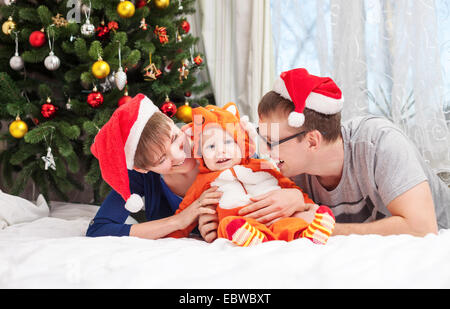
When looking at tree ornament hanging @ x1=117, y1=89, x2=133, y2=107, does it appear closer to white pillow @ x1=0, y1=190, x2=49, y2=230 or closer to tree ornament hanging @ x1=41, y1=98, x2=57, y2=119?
tree ornament hanging @ x1=41, y1=98, x2=57, y2=119

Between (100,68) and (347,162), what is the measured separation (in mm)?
1261

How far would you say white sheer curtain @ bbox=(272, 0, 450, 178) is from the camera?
2.06 m

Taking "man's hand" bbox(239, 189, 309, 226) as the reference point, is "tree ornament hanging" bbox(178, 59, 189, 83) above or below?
above

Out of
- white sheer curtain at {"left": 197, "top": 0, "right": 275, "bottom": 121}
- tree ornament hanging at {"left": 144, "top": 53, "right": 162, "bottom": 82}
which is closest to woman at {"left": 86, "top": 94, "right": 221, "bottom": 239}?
tree ornament hanging at {"left": 144, "top": 53, "right": 162, "bottom": 82}

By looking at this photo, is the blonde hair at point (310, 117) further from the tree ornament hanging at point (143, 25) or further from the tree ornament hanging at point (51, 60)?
the tree ornament hanging at point (51, 60)

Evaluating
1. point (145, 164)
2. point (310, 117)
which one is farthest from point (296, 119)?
point (145, 164)

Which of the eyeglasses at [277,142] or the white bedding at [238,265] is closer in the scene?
the white bedding at [238,265]

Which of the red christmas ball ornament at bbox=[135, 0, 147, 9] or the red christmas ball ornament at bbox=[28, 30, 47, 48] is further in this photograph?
the red christmas ball ornament at bbox=[135, 0, 147, 9]

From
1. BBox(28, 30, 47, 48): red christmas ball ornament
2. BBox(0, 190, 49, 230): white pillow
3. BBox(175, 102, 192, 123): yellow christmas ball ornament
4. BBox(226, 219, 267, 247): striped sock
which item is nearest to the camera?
BBox(226, 219, 267, 247): striped sock

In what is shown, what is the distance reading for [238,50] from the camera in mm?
2936

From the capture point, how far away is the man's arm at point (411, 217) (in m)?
1.20

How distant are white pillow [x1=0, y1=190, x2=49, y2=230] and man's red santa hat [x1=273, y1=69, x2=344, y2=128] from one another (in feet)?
4.33

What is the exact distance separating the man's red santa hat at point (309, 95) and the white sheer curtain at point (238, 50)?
1.48 meters

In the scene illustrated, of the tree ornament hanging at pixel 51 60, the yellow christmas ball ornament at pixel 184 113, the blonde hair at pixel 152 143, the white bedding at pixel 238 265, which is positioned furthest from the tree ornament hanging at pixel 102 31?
the white bedding at pixel 238 265
